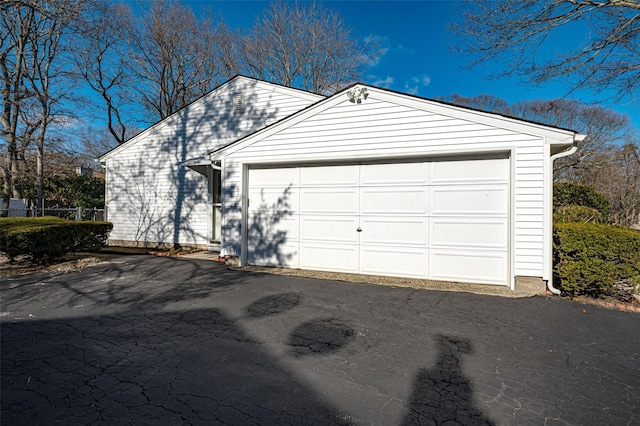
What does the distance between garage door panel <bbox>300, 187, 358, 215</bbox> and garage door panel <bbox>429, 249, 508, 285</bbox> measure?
6.08 feet

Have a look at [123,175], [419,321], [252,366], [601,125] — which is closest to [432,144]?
[419,321]

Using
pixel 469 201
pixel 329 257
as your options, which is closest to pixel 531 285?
pixel 469 201

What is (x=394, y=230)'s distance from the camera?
628 cm

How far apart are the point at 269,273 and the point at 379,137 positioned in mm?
3635

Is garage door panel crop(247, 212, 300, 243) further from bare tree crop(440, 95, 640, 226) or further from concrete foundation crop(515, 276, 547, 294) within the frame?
bare tree crop(440, 95, 640, 226)

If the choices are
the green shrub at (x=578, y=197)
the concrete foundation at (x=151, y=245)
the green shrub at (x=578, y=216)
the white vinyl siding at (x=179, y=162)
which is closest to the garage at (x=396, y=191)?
the white vinyl siding at (x=179, y=162)

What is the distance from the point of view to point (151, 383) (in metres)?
2.63

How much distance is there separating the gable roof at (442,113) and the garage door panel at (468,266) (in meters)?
2.14

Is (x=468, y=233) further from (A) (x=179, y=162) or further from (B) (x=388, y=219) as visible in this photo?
(A) (x=179, y=162)

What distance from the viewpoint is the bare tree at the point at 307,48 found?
19328mm

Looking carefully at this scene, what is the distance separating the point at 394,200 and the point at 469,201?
1352 mm

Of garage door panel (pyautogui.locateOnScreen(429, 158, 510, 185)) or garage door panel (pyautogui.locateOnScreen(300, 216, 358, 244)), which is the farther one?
garage door panel (pyautogui.locateOnScreen(300, 216, 358, 244))

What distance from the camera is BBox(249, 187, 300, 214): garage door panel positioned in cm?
714

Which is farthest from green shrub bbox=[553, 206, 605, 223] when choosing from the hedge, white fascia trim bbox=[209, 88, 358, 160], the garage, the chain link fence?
the chain link fence
